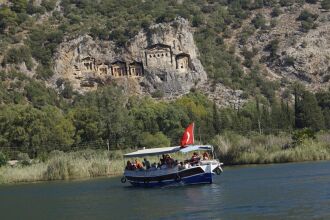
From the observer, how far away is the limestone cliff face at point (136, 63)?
12900cm

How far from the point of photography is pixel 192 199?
148ft

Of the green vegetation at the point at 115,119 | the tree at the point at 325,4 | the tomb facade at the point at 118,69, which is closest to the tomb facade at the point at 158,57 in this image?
the tomb facade at the point at 118,69

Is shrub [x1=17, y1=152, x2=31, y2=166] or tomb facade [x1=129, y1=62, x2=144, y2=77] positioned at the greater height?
tomb facade [x1=129, y1=62, x2=144, y2=77]

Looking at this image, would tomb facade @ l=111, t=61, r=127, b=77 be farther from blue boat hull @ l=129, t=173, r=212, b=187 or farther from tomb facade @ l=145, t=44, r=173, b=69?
blue boat hull @ l=129, t=173, r=212, b=187

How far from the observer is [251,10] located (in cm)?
16712

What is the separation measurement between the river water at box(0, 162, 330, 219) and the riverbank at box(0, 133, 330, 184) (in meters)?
5.58

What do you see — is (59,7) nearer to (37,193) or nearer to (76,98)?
(76,98)

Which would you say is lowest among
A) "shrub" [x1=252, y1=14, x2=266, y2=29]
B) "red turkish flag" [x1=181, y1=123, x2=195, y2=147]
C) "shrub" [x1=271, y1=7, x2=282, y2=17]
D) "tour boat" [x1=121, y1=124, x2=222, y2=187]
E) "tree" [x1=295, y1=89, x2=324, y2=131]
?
"tour boat" [x1=121, y1=124, x2=222, y2=187]

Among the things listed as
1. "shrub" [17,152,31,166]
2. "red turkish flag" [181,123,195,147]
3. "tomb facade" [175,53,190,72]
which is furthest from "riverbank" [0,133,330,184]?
"tomb facade" [175,53,190,72]

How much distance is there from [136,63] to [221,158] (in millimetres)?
53650

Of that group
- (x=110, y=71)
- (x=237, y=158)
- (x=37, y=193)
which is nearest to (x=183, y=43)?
(x=110, y=71)

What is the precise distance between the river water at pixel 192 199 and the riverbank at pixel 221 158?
18.3 feet

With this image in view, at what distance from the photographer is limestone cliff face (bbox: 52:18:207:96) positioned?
12900 centimetres

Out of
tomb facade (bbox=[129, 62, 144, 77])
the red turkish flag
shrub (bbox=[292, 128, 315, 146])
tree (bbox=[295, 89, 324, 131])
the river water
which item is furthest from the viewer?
tomb facade (bbox=[129, 62, 144, 77])
